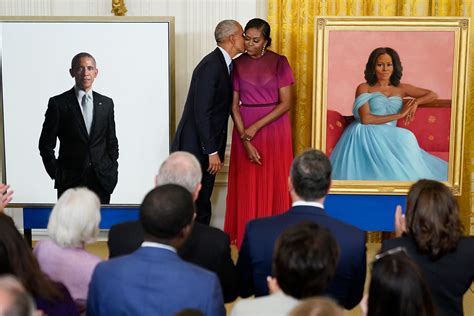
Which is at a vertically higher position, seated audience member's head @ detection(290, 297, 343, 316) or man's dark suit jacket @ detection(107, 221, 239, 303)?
seated audience member's head @ detection(290, 297, 343, 316)

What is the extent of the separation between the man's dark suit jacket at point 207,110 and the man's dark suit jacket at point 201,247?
245cm

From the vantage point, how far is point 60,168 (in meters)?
5.60

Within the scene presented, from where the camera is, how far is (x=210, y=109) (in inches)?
210

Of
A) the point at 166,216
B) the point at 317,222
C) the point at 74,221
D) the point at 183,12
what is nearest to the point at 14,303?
the point at 166,216

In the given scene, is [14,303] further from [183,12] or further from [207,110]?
[183,12]

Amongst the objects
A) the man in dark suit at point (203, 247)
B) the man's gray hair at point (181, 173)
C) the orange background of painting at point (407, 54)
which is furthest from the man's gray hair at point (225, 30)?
the man in dark suit at point (203, 247)

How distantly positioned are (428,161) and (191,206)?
137 inches

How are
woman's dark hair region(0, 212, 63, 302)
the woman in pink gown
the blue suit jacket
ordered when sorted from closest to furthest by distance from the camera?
the blue suit jacket, woman's dark hair region(0, 212, 63, 302), the woman in pink gown

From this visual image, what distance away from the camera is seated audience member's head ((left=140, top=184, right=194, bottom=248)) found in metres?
2.37

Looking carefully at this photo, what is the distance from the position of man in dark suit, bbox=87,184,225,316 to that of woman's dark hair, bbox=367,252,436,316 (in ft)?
1.71

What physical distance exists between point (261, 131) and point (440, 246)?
3.09 m

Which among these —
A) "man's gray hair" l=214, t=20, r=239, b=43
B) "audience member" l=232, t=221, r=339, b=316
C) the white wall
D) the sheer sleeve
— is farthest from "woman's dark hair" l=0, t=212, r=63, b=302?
the white wall

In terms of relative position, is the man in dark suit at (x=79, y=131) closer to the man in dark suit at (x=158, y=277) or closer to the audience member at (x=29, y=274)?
the audience member at (x=29, y=274)

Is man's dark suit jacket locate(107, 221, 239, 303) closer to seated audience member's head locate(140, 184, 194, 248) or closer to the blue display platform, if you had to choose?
seated audience member's head locate(140, 184, 194, 248)
